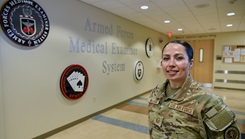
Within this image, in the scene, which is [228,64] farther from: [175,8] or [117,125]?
[117,125]

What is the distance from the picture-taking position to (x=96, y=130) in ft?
10.3

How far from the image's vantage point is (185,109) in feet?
3.08

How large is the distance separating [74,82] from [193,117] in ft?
8.98

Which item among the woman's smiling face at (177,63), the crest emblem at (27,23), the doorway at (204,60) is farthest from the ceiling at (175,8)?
the doorway at (204,60)

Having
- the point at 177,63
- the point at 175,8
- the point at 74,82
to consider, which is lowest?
the point at 74,82

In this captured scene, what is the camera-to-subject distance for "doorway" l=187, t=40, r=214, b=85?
769 centimetres

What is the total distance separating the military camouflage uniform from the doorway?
7.81 m

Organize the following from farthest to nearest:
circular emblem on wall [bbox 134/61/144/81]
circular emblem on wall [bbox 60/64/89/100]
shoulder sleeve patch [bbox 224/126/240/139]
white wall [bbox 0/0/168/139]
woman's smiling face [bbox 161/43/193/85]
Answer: circular emblem on wall [bbox 134/61/144/81]
circular emblem on wall [bbox 60/64/89/100]
white wall [bbox 0/0/168/139]
woman's smiling face [bbox 161/43/193/85]
shoulder sleeve patch [bbox 224/126/240/139]

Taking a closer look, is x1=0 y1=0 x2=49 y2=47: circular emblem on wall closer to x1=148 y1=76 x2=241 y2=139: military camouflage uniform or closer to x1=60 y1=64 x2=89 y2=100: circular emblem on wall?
x1=60 y1=64 x2=89 y2=100: circular emblem on wall

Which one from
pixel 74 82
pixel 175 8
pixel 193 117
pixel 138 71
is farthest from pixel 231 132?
pixel 138 71

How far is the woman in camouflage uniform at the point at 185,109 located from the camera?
2.82 ft

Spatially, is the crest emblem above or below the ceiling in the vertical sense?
below

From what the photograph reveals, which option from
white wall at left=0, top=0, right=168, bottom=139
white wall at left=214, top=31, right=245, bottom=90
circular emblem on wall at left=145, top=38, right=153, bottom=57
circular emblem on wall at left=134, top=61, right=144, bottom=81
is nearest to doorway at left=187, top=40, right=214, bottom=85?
white wall at left=214, top=31, right=245, bottom=90

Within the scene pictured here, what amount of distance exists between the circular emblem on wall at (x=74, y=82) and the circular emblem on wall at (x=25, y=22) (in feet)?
2.63
